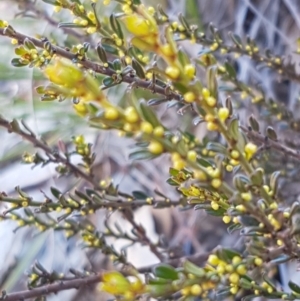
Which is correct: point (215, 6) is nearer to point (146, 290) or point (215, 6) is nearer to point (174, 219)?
point (174, 219)

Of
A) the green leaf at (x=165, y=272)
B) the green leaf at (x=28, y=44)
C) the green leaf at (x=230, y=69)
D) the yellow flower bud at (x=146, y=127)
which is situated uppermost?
the yellow flower bud at (x=146, y=127)

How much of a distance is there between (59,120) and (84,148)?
0.71 metres

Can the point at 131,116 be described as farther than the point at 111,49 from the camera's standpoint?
No

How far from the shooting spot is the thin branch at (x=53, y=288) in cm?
48

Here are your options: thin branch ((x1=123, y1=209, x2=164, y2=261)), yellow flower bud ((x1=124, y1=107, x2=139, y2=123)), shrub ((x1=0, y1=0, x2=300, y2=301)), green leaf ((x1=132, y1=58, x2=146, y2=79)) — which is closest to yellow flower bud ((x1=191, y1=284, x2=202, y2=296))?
shrub ((x1=0, y1=0, x2=300, y2=301))

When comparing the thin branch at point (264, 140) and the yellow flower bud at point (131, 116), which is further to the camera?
the thin branch at point (264, 140)

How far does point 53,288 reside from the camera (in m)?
0.51

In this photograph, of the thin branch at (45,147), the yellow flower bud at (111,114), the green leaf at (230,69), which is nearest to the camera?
the yellow flower bud at (111,114)

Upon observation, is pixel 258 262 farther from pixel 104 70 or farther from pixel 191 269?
pixel 104 70

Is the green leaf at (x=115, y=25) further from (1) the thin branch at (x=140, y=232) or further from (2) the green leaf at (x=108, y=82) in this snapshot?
(1) the thin branch at (x=140, y=232)

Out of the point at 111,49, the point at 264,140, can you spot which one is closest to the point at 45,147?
the point at 111,49

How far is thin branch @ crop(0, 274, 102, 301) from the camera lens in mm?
482

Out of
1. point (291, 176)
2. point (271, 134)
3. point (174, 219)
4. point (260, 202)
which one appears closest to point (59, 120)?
point (174, 219)

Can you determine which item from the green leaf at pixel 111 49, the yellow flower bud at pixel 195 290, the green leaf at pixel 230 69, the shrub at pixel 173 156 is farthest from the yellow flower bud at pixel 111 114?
the green leaf at pixel 230 69
